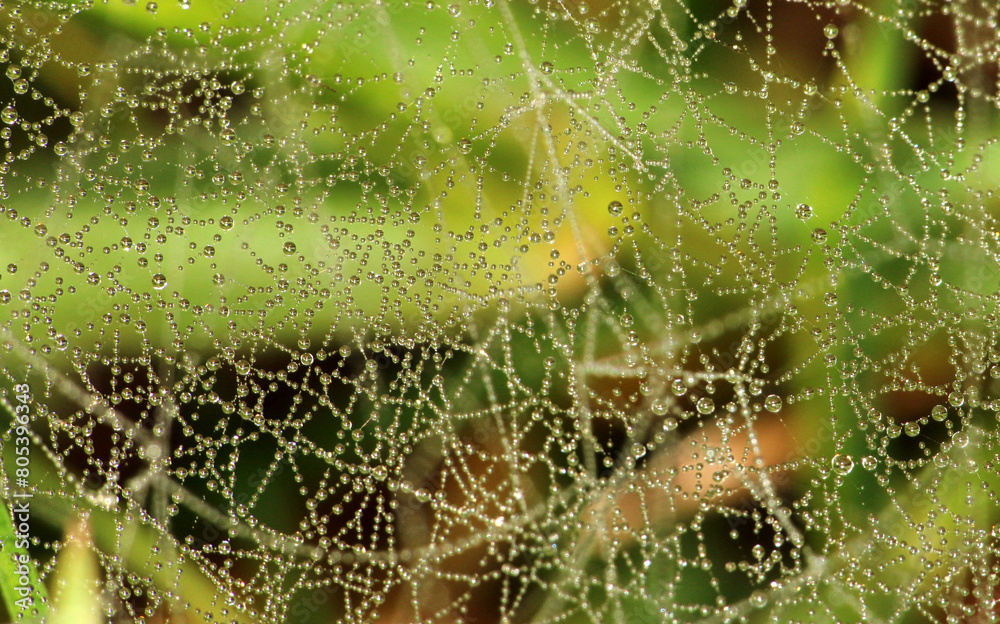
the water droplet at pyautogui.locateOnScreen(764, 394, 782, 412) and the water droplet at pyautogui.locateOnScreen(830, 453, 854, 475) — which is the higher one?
the water droplet at pyautogui.locateOnScreen(764, 394, 782, 412)

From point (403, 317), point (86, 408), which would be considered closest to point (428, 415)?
point (403, 317)

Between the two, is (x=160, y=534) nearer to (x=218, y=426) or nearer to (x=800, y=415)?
(x=218, y=426)
